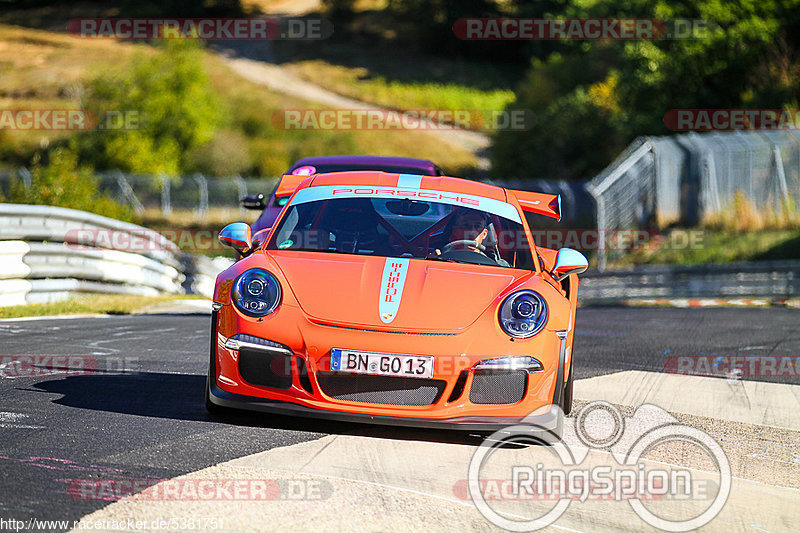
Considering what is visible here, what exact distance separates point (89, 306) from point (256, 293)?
7.52m

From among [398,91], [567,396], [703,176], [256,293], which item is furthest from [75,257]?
[398,91]

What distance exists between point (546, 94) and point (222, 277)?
48.4m

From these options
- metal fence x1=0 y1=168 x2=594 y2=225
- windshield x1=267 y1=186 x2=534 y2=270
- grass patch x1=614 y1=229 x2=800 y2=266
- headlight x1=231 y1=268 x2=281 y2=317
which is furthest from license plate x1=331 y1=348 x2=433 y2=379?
metal fence x1=0 y1=168 x2=594 y2=225

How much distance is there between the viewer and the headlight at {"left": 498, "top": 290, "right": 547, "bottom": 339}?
5609 millimetres

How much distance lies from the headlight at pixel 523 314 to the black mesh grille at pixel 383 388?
50cm

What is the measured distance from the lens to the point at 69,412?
5.95m

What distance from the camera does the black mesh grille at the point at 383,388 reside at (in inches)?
213

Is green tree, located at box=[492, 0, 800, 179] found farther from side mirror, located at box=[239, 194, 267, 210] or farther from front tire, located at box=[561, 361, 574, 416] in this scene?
front tire, located at box=[561, 361, 574, 416]

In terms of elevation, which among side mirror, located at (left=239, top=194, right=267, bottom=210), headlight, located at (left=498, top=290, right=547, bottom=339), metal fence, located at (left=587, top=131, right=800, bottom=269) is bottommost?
headlight, located at (left=498, top=290, right=547, bottom=339)

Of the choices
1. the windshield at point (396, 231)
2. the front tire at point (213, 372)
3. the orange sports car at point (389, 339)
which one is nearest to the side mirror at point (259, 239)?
the windshield at point (396, 231)

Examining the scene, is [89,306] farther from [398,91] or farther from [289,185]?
[398,91]

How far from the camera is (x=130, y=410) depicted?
6086 millimetres

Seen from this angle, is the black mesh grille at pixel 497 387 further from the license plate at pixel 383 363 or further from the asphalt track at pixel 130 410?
the asphalt track at pixel 130 410

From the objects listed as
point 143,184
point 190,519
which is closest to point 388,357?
point 190,519
